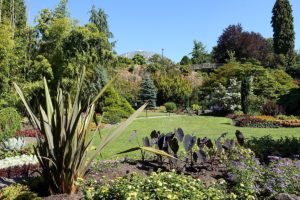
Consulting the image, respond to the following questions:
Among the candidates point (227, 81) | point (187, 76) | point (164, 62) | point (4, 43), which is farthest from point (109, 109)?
point (164, 62)

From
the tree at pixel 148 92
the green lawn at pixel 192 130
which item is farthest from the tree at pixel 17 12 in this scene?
the green lawn at pixel 192 130

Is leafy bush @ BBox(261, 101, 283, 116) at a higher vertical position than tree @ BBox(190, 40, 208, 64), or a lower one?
lower

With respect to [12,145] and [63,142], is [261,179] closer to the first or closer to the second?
[63,142]

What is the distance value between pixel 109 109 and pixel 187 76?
38.3 ft

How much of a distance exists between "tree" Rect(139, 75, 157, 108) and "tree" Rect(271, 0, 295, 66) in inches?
816

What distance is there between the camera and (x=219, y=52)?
41156 mm

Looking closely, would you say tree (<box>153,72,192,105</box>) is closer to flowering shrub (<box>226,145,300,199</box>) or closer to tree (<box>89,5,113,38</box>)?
tree (<box>89,5,113,38</box>)

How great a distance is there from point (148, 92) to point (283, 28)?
2349 centimetres

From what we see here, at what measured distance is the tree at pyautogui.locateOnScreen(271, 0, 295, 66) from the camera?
42.7m

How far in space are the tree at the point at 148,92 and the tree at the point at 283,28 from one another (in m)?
20.7

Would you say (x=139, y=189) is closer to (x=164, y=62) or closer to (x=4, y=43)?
(x=4, y=43)

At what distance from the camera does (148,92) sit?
26531 mm

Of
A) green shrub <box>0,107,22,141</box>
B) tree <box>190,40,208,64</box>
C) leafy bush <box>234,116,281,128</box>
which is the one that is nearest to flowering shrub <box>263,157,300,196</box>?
green shrub <box>0,107,22,141</box>

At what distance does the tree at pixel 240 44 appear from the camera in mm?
39500
